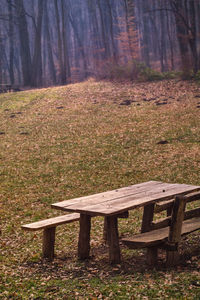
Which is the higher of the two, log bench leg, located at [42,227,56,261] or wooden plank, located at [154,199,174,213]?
wooden plank, located at [154,199,174,213]

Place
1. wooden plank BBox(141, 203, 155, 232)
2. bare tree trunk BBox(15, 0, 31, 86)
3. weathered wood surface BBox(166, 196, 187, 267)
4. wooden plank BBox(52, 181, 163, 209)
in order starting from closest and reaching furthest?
weathered wood surface BBox(166, 196, 187, 267), wooden plank BBox(52, 181, 163, 209), wooden plank BBox(141, 203, 155, 232), bare tree trunk BBox(15, 0, 31, 86)

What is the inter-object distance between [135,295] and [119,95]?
21955 mm

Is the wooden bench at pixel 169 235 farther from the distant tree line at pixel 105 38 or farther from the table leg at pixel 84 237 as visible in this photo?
the distant tree line at pixel 105 38

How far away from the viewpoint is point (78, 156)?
1564 cm

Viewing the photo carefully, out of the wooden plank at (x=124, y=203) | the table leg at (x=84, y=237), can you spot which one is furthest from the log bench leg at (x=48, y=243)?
the wooden plank at (x=124, y=203)

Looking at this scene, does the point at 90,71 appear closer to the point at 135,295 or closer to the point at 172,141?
the point at 172,141

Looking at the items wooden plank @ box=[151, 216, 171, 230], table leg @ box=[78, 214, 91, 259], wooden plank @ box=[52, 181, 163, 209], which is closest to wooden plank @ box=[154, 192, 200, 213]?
wooden plank @ box=[151, 216, 171, 230]

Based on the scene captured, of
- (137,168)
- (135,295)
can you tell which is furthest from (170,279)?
(137,168)

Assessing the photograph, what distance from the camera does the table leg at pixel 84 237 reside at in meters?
6.15

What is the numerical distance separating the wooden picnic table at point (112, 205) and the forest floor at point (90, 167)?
0.28 metres

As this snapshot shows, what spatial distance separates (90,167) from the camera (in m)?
14.2

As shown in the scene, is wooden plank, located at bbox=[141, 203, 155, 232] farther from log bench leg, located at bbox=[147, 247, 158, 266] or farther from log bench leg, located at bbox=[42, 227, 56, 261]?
log bench leg, located at bbox=[42, 227, 56, 261]

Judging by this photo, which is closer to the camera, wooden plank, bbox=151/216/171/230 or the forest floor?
the forest floor

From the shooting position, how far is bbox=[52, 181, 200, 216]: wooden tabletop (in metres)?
5.55
